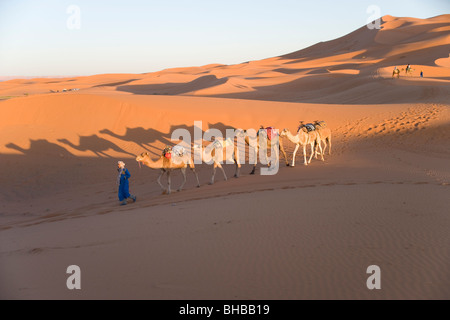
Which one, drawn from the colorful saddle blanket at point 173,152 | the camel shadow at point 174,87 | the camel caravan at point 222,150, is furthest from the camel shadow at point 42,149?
the camel shadow at point 174,87

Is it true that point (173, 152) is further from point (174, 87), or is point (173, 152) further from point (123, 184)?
point (174, 87)

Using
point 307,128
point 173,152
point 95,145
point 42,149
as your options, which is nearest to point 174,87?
point 95,145

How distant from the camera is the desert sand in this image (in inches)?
180

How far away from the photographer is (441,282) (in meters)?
4.33

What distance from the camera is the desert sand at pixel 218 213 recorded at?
458 cm

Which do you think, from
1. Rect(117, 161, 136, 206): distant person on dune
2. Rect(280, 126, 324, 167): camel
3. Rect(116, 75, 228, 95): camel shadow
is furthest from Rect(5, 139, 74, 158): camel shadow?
Rect(116, 75, 228, 95): camel shadow

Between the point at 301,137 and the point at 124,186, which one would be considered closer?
the point at 124,186

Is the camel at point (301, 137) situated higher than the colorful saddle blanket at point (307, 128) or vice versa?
the colorful saddle blanket at point (307, 128)

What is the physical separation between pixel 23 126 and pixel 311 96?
25.1 meters

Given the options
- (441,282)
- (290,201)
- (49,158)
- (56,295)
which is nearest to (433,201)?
(290,201)

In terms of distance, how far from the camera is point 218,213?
7.61 meters

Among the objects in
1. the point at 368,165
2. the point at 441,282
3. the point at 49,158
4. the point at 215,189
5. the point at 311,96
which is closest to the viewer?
the point at 441,282

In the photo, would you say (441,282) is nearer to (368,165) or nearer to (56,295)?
(56,295)

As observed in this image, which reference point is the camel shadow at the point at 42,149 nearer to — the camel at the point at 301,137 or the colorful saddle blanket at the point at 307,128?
the camel at the point at 301,137
